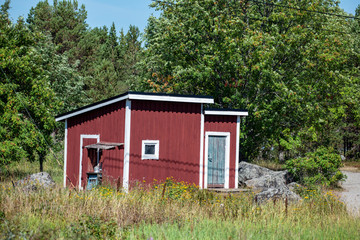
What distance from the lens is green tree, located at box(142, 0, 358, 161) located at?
2295 centimetres

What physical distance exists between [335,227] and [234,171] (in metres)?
8.76

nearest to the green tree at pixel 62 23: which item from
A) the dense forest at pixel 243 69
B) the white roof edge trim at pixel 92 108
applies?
the dense forest at pixel 243 69

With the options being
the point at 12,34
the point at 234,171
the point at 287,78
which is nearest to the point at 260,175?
the point at 234,171

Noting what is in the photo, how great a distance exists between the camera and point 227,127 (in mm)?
18297

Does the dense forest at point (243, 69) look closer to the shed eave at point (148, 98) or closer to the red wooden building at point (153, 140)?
the red wooden building at point (153, 140)

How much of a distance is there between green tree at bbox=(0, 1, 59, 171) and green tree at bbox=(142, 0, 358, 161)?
24.1 feet

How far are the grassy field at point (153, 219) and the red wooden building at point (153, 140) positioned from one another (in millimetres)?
4357

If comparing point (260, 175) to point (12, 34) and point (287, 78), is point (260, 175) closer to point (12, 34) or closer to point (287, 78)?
point (287, 78)

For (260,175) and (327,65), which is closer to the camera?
(260,175)

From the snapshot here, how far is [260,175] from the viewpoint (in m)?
21.7

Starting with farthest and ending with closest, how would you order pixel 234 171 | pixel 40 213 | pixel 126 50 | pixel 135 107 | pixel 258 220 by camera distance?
1. pixel 126 50
2. pixel 234 171
3. pixel 135 107
4. pixel 258 220
5. pixel 40 213

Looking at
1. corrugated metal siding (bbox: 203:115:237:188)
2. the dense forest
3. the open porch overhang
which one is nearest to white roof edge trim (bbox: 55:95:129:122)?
the open porch overhang

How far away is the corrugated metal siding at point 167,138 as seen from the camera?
52.4 feet

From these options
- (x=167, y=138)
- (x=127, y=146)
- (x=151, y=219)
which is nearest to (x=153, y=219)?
(x=151, y=219)
